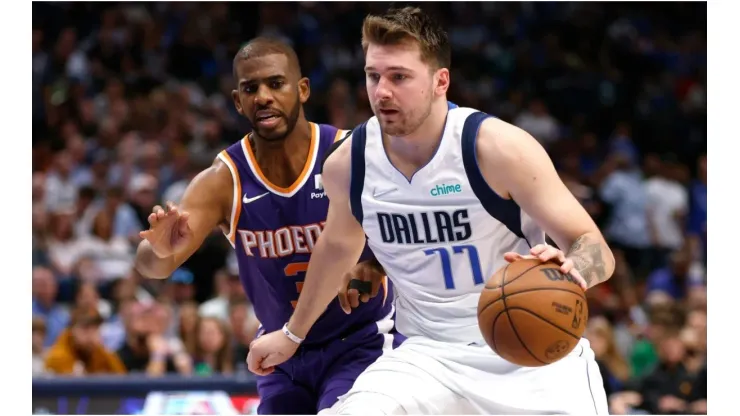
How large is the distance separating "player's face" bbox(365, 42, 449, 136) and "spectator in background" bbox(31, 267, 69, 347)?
233 inches

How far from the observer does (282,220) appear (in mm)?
4977

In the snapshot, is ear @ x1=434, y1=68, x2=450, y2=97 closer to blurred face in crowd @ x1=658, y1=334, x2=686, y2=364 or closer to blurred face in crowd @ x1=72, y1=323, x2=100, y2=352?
blurred face in crowd @ x1=72, y1=323, x2=100, y2=352

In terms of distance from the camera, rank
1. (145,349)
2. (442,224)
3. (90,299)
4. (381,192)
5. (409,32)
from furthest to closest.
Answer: (90,299), (145,349), (381,192), (442,224), (409,32)

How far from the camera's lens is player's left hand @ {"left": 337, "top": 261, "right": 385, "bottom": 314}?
4.36 meters

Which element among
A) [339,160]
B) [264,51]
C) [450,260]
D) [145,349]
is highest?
[264,51]

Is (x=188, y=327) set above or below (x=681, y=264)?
below

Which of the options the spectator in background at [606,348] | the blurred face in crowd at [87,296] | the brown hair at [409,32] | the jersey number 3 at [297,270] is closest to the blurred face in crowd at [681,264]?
the spectator in background at [606,348]

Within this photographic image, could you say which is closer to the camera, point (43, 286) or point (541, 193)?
point (541, 193)

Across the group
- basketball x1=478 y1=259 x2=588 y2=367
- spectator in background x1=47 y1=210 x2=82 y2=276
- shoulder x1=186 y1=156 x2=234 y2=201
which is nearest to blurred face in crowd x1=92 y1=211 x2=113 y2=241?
spectator in background x1=47 y1=210 x2=82 y2=276

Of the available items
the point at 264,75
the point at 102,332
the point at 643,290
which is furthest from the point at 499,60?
the point at 264,75

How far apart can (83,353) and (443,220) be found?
5.10m

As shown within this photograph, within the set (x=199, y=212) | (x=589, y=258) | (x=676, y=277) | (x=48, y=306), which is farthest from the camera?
(x=676, y=277)

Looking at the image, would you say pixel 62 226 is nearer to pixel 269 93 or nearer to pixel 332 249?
pixel 269 93

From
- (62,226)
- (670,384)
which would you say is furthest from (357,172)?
(62,226)
